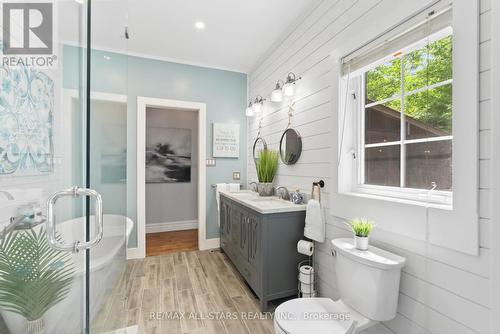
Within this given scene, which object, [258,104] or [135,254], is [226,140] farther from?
[135,254]

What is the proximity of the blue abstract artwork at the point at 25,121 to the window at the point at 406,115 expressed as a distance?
1823 mm

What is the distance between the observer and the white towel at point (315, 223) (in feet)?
5.80

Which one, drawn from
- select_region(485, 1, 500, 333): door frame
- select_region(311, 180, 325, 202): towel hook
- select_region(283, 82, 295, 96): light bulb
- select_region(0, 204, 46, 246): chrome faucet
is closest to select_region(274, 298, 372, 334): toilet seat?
select_region(485, 1, 500, 333): door frame

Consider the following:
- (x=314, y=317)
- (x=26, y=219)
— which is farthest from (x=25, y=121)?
(x=314, y=317)

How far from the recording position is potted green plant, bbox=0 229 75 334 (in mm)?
876

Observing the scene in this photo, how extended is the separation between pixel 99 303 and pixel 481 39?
2.18 m

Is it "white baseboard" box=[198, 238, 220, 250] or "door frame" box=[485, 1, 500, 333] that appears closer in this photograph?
"door frame" box=[485, 1, 500, 333]

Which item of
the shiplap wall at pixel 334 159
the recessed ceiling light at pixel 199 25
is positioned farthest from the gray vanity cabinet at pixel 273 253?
the recessed ceiling light at pixel 199 25

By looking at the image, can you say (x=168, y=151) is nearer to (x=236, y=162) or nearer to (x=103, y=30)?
(x=236, y=162)

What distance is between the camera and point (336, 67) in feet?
5.58

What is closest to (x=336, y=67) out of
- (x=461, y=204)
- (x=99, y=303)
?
(x=461, y=204)

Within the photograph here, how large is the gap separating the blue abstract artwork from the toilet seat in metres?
1.41

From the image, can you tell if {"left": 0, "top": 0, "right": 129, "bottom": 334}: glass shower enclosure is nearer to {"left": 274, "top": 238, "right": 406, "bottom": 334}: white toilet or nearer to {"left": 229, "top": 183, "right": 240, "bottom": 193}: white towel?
{"left": 274, "top": 238, "right": 406, "bottom": 334}: white toilet

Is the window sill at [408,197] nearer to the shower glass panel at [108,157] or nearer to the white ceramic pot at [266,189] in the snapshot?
the white ceramic pot at [266,189]
